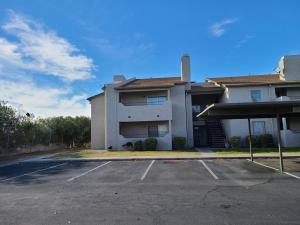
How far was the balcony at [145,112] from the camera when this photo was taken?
25.5 metres

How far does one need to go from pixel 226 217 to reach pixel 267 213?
1.00 meters

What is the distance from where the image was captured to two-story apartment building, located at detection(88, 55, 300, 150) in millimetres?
24953

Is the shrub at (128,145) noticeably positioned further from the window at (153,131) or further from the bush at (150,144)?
the window at (153,131)

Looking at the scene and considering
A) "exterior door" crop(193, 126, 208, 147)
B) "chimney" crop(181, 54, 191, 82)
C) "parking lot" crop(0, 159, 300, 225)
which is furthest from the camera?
"exterior door" crop(193, 126, 208, 147)

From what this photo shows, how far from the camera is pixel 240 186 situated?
8695 mm

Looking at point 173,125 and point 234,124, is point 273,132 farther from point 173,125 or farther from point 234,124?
point 173,125

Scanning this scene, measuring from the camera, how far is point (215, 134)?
26641 mm

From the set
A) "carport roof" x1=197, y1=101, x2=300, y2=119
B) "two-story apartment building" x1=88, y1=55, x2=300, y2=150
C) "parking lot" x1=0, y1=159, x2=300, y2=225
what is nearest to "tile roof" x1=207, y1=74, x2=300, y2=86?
"two-story apartment building" x1=88, y1=55, x2=300, y2=150

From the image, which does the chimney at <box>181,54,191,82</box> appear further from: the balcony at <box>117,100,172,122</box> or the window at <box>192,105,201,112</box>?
the balcony at <box>117,100,172,122</box>

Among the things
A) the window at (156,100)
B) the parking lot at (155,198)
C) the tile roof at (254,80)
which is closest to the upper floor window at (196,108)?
the tile roof at (254,80)

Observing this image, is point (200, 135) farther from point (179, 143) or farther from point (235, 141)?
point (235, 141)

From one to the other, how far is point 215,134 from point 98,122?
12786 millimetres

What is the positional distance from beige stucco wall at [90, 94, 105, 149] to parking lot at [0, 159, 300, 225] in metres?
17.2

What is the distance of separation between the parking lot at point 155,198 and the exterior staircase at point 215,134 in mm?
14277
